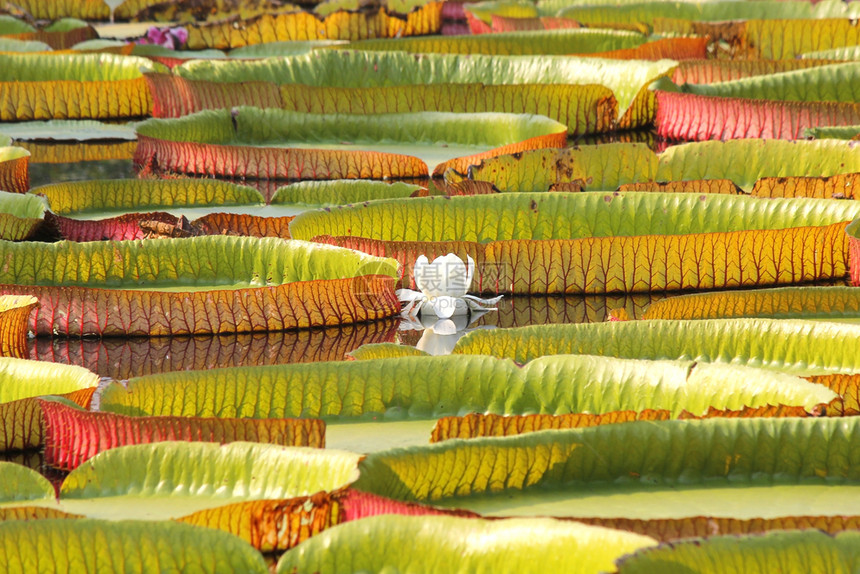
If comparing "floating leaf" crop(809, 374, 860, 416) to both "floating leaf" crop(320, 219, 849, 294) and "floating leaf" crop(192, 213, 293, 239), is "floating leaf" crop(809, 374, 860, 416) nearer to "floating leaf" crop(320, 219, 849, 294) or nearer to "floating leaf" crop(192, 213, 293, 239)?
"floating leaf" crop(320, 219, 849, 294)

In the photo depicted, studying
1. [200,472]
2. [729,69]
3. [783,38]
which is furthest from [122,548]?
[783,38]

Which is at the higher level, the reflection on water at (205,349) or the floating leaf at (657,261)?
the floating leaf at (657,261)

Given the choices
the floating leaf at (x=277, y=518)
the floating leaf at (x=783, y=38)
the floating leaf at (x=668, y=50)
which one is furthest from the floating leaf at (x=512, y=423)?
the floating leaf at (x=783, y=38)

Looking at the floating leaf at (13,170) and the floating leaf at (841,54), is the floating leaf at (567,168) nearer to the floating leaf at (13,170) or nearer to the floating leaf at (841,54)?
the floating leaf at (13,170)

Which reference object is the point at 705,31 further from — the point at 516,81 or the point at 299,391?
the point at 299,391

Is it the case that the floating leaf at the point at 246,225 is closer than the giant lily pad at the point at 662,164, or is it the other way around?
the floating leaf at the point at 246,225

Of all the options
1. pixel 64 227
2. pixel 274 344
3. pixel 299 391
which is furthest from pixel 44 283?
pixel 299 391

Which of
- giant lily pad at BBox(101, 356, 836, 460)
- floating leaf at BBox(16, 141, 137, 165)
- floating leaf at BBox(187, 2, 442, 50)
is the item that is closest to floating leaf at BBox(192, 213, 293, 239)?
giant lily pad at BBox(101, 356, 836, 460)
